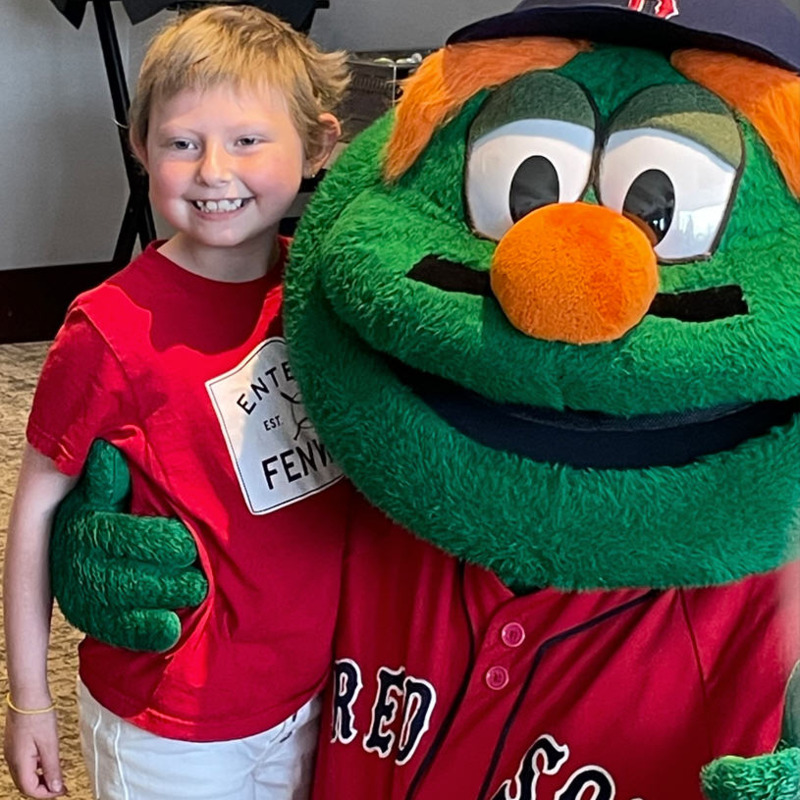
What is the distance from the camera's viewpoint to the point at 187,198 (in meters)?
0.90

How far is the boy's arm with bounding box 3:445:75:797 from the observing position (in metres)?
0.90

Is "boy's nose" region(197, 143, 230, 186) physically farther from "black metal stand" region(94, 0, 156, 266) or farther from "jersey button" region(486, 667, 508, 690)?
"black metal stand" region(94, 0, 156, 266)

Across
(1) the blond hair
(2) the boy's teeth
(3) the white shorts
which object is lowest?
(3) the white shorts

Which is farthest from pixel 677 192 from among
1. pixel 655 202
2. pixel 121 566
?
pixel 121 566

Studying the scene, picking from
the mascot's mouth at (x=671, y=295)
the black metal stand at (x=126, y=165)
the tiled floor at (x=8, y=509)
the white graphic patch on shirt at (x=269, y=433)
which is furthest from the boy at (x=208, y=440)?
the black metal stand at (x=126, y=165)

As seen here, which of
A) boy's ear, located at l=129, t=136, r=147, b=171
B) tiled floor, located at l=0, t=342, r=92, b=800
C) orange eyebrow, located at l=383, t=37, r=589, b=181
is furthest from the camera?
tiled floor, located at l=0, t=342, r=92, b=800

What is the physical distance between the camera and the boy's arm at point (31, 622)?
0.90 meters

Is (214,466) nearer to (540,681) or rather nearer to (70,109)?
(540,681)

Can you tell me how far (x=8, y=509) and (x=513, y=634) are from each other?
1.45 m

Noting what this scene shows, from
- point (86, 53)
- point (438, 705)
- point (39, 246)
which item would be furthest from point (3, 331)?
point (438, 705)

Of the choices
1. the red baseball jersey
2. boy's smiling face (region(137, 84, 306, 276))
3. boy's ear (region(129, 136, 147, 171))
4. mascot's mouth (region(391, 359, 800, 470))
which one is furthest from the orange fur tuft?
boy's ear (region(129, 136, 147, 171))

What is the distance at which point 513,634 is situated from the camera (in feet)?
2.56

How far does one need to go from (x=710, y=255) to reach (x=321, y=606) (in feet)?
1.25

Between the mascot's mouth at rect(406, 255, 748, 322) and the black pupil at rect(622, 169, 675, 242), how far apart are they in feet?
0.14
